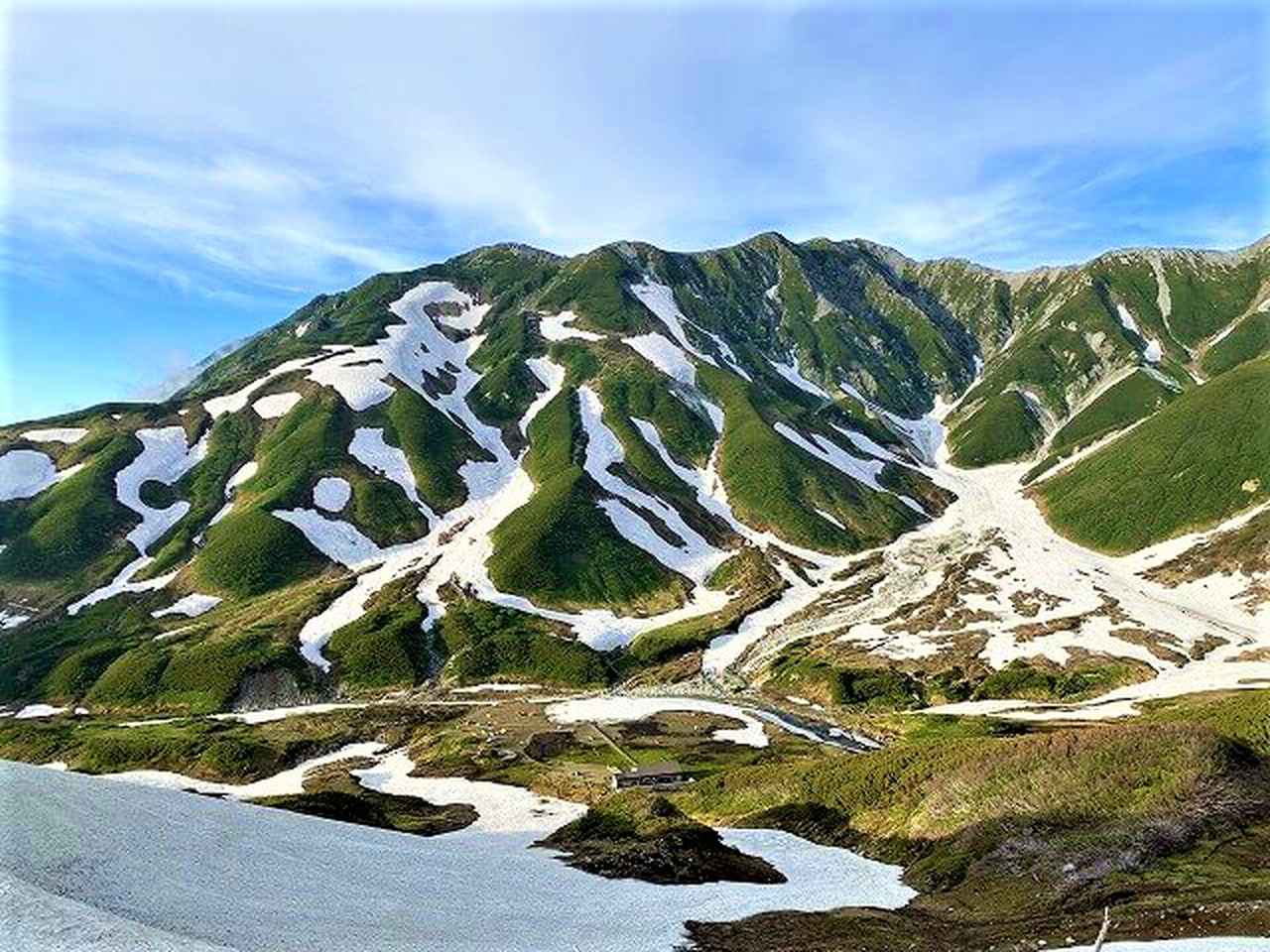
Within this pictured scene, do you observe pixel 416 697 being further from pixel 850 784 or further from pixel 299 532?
pixel 850 784

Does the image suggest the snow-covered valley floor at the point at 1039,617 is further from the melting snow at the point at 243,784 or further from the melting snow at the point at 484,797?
the melting snow at the point at 243,784

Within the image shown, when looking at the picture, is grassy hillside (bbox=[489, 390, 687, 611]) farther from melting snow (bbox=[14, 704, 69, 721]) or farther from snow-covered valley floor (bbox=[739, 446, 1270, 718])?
melting snow (bbox=[14, 704, 69, 721])

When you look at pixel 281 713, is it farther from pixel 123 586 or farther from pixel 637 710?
pixel 123 586

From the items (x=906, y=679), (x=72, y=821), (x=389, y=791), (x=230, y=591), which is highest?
(x=230, y=591)

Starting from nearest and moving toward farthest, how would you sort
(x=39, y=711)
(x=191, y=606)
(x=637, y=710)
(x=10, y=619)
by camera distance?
(x=637, y=710)
(x=39, y=711)
(x=10, y=619)
(x=191, y=606)

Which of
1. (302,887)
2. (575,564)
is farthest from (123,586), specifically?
(302,887)

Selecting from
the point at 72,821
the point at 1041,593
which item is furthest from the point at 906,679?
the point at 72,821

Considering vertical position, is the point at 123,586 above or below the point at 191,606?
above

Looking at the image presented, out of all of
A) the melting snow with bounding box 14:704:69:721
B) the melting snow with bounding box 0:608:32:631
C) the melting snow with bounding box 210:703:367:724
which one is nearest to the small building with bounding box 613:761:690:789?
the melting snow with bounding box 210:703:367:724

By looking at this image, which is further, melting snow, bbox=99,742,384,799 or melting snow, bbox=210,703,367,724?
melting snow, bbox=210,703,367,724
